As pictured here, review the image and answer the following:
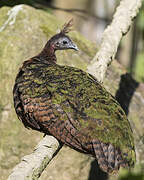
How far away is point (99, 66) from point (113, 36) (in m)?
0.99

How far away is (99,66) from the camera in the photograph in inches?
300

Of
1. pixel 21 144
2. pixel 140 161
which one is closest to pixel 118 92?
pixel 140 161

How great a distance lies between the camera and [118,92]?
9945mm

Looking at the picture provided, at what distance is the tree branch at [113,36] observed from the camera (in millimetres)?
7625

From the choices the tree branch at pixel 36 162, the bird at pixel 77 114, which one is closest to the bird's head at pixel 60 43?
the bird at pixel 77 114

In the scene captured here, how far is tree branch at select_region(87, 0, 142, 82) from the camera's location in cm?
762

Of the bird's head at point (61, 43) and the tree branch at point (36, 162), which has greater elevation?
the tree branch at point (36, 162)

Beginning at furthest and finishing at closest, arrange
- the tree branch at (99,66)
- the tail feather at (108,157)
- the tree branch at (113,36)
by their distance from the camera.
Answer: the tree branch at (113,36) → the tail feather at (108,157) → the tree branch at (99,66)

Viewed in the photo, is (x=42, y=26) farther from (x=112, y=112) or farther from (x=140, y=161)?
(x=112, y=112)

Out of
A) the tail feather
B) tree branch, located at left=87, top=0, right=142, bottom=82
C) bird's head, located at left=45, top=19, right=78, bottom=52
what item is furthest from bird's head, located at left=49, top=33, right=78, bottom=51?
the tail feather

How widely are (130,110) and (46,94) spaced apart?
3719mm

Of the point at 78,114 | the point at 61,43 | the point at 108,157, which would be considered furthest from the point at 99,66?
the point at 108,157

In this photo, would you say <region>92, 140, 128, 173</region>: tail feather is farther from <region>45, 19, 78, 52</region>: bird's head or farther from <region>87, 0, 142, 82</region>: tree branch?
<region>45, 19, 78, 52</region>: bird's head

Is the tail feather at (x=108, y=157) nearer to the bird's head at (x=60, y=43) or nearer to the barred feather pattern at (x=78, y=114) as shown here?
the barred feather pattern at (x=78, y=114)
